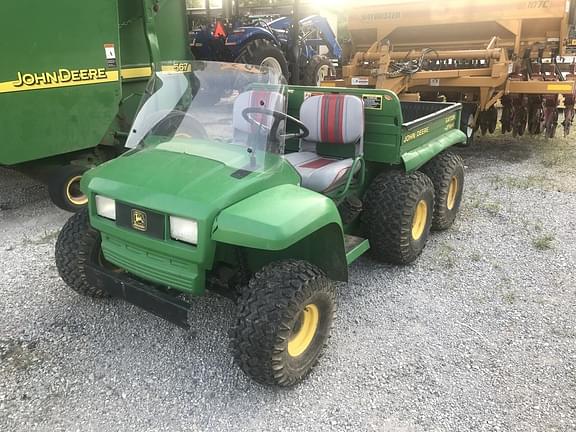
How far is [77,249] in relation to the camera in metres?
2.63

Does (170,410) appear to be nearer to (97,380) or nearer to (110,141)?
(97,380)

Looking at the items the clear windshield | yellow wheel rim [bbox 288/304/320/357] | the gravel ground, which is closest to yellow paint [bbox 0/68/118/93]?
the gravel ground

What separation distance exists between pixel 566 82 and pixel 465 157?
4.33 feet

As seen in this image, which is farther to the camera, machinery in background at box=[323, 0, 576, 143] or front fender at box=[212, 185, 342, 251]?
machinery in background at box=[323, 0, 576, 143]

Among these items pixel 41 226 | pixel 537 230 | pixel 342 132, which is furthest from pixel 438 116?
pixel 41 226

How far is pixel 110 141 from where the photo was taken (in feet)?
15.6

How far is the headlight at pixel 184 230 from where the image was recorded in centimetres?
207

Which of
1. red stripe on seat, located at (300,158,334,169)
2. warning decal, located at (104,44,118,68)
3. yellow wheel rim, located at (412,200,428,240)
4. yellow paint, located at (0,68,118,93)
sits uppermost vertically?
warning decal, located at (104,44,118,68)

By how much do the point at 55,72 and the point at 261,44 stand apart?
3.56m

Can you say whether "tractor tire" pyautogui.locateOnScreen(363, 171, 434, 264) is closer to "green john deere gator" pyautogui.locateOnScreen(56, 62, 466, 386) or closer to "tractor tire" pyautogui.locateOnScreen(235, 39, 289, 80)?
"green john deere gator" pyautogui.locateOnScreen(56, 62, 466, 386)

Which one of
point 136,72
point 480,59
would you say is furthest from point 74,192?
point 480,59

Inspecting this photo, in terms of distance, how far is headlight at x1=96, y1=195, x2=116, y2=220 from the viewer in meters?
2.32

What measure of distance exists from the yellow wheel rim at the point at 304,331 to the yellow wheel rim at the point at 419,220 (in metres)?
1.26

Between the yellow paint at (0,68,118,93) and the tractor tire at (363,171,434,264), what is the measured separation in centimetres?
260
